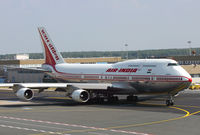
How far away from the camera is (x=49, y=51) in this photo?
68.3 m

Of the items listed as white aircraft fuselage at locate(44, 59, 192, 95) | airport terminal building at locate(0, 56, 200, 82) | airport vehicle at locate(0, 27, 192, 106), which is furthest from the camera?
airport terminal building at locate(0, 56, 200, 82)

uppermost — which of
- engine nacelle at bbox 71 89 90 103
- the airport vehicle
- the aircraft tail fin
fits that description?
the aircraft tail fin

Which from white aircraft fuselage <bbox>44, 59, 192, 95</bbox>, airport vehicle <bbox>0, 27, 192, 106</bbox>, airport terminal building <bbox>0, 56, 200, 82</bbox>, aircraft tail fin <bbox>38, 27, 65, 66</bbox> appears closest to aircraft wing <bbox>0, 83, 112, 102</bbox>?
airport vehicle <bbox>0, 27, 192, 106</bbox>

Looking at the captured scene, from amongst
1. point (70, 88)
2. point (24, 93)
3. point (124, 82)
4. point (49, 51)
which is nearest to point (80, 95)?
point (70, 88)

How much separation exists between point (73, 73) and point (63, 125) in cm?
2930

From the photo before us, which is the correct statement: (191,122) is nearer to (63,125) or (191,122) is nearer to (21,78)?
(63,125)

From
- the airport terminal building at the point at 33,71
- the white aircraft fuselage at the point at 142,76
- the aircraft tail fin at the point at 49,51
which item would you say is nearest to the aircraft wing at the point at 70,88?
the white aircraft fuselage at the point at 142,76

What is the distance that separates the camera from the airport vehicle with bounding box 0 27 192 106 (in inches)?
1983

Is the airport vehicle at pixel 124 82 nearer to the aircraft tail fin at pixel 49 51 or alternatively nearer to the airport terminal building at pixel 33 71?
the aircraft tail fin at pixel 49 51

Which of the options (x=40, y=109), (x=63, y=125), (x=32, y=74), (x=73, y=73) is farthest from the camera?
(x=32, y=74)

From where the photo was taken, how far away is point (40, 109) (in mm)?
48219

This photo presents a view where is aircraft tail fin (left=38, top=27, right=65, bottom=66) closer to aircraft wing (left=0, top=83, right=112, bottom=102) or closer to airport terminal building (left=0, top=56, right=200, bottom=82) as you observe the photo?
aircraft wing (left=0, top=83, right=112, bottom=102)

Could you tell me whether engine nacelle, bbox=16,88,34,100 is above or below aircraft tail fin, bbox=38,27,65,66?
below

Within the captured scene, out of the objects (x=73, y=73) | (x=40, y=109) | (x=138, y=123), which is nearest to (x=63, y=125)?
(x=138, y=123)
